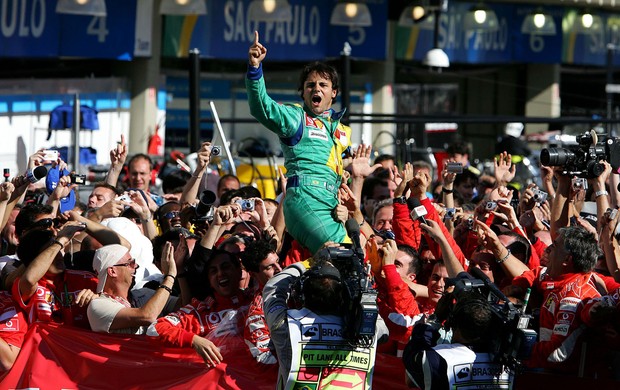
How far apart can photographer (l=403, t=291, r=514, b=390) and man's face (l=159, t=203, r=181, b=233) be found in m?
3.60

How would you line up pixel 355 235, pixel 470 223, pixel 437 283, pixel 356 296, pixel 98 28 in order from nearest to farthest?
pixel 356 296 → pixel 355 235 → pixel 437 283 → pixel 470 223 → pixel 98 28

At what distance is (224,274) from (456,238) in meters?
2.22

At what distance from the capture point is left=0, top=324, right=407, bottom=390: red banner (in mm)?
6672

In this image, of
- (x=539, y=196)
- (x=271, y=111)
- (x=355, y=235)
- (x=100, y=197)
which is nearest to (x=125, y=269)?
(x=271, y=111)

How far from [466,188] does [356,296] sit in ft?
19.5

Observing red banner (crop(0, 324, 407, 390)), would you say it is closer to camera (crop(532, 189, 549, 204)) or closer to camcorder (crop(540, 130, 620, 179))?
camcorder (crop(540, 130, 620, 179))

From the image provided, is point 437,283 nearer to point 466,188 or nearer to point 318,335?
point 318,335

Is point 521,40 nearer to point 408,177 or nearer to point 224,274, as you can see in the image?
point 408,177

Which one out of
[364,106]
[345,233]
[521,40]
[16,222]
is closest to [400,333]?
[345,233]

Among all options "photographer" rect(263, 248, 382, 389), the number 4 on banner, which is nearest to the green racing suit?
"photographer" rect(263, 248, 382, 389)

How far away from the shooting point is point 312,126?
21.9ft

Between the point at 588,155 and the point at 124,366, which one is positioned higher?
the point at 588,155

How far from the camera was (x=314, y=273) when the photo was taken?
5.79 meters

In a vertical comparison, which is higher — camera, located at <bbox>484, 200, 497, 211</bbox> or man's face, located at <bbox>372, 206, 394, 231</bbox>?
camera, located at <bbox>484, 200, 497, 211</bbox>
